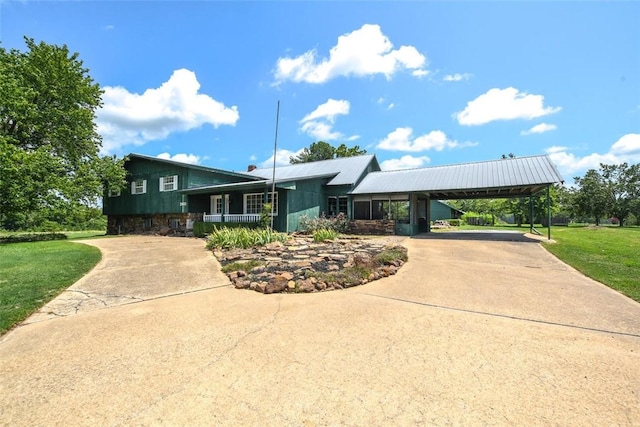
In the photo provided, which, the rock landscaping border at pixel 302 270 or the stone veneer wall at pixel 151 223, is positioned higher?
the stone veneer wall at pixel 151 223

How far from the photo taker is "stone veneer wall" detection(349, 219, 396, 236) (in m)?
18.1

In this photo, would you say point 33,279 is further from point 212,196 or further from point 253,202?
point 212,196

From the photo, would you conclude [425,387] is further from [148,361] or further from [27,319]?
[27,319]

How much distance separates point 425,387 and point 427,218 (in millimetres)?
21288

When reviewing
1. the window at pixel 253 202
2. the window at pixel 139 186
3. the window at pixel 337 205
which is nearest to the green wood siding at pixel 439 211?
the window at pixel 337 205

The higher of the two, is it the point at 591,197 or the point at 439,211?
the point at 591,197

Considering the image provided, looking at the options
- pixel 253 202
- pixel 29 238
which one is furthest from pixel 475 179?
pixel 29 238

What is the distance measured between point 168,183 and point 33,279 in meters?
14.9

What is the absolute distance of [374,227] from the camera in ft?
60.1

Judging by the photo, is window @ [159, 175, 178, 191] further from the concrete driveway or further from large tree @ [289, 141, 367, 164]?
large tree @ [289, 141, 367, 164]

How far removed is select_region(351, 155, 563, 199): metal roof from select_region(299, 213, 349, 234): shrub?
225cm

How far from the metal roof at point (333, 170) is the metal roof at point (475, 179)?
95 centimetres

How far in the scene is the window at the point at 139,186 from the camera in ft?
70.8

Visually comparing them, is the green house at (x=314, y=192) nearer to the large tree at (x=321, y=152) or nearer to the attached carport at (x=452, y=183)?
the attached carport at (x=452, y=183)
